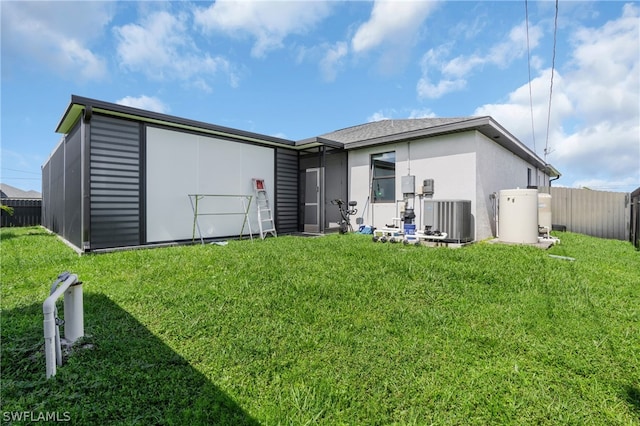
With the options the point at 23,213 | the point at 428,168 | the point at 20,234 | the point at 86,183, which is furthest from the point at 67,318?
the point at 23,213

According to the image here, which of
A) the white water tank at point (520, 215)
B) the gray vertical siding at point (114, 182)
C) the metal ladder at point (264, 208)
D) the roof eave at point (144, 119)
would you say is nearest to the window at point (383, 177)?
the white water tank at point (520, 215)

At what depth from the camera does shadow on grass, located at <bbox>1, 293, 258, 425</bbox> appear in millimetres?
1485

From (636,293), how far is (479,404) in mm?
2853

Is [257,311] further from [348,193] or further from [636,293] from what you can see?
[348,193]

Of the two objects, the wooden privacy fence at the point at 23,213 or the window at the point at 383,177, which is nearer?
the window at the point at 383,177

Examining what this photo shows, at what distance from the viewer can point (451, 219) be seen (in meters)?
5.84

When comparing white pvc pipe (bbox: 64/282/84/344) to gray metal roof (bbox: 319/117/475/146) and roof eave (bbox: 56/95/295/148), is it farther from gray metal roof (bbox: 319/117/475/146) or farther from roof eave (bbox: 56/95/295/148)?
gray metal roof (bbox: 319/117/475/146)

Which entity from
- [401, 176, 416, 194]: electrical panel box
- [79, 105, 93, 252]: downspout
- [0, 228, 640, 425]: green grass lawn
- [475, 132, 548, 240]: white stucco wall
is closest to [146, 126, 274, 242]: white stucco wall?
[79, 105, 93, 252]: downspout

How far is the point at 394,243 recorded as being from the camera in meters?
5.75

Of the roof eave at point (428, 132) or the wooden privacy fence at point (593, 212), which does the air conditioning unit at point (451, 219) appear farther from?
the wooden privacy fence at point (593, 212)

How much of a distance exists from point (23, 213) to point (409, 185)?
678 inches

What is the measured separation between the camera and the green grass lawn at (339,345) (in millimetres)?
1570

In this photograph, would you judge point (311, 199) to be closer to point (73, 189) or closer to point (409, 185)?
point (409, 185)

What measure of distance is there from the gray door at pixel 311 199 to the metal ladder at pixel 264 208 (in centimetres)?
123
